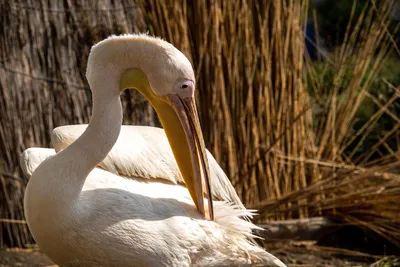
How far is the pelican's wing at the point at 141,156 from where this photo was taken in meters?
3.15

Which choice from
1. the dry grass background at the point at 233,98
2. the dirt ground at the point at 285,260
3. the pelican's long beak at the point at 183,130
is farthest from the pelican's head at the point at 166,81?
the dirt ground at the point at 285,260

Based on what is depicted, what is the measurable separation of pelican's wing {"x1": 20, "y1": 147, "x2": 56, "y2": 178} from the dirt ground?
113 cm

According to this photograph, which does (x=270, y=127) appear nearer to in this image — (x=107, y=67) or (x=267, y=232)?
(x=267, y=232)

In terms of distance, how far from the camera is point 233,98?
4.49 metres

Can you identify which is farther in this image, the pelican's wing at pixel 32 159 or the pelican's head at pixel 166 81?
the pelican's wing at pixel 32 159

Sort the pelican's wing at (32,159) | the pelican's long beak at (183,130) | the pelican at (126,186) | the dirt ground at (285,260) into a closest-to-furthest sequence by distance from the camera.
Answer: the pelican at (126,186) < the pelican's long beak at (183,130) < the pelican's wing at (32,159) < the dirt ground at (285,260)

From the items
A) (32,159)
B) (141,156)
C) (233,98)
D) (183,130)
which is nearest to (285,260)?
(233,98)

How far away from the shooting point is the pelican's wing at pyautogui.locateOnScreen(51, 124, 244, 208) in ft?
10.3

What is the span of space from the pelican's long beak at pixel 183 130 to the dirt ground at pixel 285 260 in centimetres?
142

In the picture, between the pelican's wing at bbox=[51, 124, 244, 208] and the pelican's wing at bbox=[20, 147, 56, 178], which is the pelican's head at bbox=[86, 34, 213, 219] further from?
the pelican's wing at bbox=[20, 147, 56, 178]

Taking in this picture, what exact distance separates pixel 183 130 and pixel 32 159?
61cm

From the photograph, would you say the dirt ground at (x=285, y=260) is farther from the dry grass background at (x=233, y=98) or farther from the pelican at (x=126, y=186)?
the pelican at (x=126, y=186)

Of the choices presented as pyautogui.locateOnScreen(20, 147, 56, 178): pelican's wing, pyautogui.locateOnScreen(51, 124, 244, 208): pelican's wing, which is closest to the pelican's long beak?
pyautogui.locateOnScreen(51, 124, 244, 208): pelican's wing

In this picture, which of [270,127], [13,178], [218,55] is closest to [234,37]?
[218,55]
